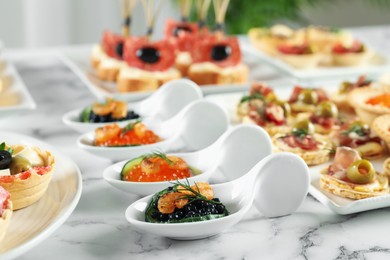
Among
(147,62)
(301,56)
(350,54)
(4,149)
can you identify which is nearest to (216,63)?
(147,62)

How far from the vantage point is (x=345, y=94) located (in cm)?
242

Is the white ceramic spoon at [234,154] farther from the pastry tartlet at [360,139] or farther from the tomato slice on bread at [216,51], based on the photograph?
the tomato slice on bread at [216,51]

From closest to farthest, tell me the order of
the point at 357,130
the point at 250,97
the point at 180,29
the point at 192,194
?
the point at 192,194 → the point at 357,130 → the point at 250,97 → the point at 180,29

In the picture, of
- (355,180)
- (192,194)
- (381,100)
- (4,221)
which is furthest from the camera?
(381,100)

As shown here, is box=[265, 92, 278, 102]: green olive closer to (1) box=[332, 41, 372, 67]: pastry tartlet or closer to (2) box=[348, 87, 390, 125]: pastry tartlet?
(2) box=[348, 87, 390, 125]: pastry tartlet

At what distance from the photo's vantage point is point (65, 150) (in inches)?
79.3

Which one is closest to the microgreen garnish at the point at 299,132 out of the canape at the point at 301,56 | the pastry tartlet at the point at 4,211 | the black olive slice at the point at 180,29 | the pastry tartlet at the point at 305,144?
the pastry tartlet at the point at 305,144

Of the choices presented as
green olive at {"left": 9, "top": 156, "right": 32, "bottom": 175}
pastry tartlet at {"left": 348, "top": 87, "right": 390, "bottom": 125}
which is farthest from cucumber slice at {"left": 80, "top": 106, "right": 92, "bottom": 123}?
pastry tartlet at {"left": 348, "top": 87, "right": 390, "bottom": 125}

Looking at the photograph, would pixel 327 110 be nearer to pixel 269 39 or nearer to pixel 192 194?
pixel 192 194

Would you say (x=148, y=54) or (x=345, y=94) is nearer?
(x=345, y=94)

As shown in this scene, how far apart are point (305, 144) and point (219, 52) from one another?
3.31 ft

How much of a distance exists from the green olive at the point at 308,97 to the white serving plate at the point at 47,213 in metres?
0.94

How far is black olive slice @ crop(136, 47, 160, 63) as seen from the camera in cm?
270

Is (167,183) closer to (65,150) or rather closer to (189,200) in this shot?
(189,200)
